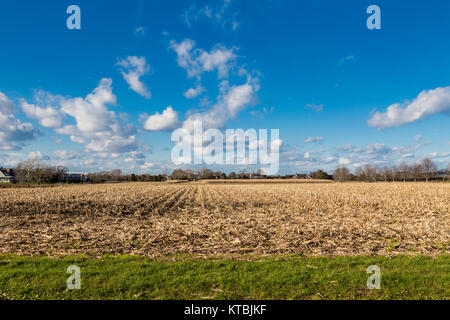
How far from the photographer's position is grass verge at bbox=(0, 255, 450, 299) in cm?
602

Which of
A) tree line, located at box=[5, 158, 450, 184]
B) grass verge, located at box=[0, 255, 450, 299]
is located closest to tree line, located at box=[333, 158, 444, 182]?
tree line, located at box=[5, 158, 450, 184]

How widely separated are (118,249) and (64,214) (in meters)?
13.6

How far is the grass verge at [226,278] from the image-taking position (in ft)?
19.7

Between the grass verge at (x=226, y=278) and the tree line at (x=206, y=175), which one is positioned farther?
the tree line at (x=206, y=175)

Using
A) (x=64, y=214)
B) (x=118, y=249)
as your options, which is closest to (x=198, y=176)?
(x=64, y=214)

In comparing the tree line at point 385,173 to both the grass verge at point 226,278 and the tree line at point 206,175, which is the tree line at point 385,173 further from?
the grass verge at point 226,278

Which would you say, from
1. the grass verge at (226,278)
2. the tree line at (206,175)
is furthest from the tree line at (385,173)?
the grass verge at (226,278)

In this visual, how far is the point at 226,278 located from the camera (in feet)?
22.7

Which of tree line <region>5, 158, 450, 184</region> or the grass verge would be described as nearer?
the grass verge

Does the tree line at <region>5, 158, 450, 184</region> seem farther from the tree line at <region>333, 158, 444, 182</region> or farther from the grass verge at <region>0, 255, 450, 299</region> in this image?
the grass verge at <region>0, 255, 450, 299</region>

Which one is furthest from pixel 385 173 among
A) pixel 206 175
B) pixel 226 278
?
pixel 226 278

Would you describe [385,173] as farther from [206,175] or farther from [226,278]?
[226,278]
